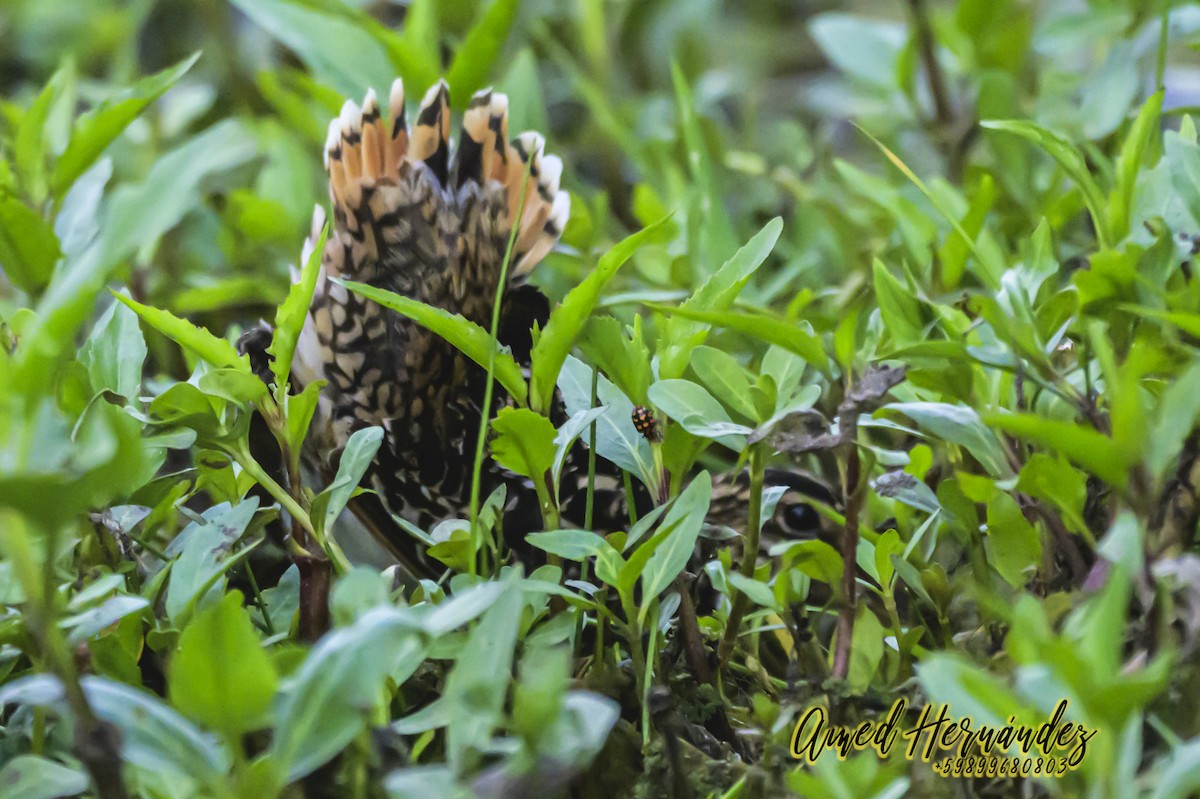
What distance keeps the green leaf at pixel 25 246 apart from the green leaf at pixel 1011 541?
72cm

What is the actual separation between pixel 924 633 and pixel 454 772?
0.39m

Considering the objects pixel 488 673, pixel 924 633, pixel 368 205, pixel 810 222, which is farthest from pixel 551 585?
pixel 810 222

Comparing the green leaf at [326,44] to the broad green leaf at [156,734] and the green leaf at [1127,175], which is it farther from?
the broad green leaf at [156,734]

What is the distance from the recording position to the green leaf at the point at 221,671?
49 centimetres

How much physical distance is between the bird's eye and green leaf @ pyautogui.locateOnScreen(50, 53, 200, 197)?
2.33ft

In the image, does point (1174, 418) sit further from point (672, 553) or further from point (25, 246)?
point (25, 246)

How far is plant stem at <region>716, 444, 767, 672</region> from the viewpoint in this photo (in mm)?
715

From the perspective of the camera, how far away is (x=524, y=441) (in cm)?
68

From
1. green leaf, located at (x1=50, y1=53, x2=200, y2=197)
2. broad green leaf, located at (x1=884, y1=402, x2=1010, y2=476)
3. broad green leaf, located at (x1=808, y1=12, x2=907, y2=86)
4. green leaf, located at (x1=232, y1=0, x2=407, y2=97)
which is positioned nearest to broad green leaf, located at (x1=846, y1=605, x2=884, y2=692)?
broad green leaf, located at (x1=884, y1=402, x2=1010, y2=476)

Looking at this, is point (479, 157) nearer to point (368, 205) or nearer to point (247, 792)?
point (368, 205)

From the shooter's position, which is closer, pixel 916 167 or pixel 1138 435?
pixel 1138 435

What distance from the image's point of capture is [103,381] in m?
0.79

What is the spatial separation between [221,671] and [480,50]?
2.84 feet

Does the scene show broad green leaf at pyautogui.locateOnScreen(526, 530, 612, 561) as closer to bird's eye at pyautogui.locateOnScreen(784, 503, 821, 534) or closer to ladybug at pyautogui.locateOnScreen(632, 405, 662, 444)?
ladybug at pyautogui.locateOnScreen(632, 405, 662, 444)
